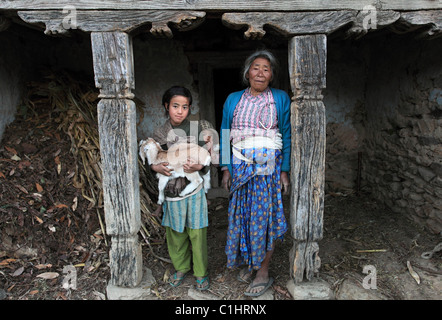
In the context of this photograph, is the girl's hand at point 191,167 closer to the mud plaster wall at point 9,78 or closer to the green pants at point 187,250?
the green pants at point 187,250

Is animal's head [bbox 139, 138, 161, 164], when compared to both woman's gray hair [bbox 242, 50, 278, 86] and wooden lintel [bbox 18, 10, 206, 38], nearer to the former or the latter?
wooden lintel [bbox 18, 10, 206, 38]

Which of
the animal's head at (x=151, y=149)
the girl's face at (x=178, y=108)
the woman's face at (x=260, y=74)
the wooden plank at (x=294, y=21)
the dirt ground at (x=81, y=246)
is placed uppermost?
the wooden plank at (x=294, y=21)

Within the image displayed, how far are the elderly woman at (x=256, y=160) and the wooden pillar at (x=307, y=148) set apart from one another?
13 centimetres

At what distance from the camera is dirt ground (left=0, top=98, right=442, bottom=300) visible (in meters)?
3.10

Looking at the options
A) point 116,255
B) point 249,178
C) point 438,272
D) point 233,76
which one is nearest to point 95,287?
point 116,255

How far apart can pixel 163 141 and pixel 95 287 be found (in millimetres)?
1641

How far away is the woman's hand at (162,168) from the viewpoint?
2.81 metres

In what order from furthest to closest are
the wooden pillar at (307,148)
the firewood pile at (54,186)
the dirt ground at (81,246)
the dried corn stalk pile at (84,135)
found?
the dried corn stalk pile at (84,135) < the firewood pile at (54,186) < the dirt ground at (81,246) < the wooden pillar at (307,148)

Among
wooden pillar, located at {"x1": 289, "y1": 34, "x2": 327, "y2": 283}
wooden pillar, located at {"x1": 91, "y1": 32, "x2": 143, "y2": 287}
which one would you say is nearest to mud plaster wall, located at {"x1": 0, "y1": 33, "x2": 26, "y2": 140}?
wooden pillar, located at {"x1": 91, "y1": 32, "x2": 143, "y2": 287}

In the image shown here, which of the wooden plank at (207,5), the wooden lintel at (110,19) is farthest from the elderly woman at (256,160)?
the wooden lintel at (110,19)

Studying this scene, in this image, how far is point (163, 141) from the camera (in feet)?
9.46

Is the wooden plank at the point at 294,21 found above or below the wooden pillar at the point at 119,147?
above

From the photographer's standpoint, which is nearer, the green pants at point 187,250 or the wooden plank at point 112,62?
the wooden plank at point 112,62

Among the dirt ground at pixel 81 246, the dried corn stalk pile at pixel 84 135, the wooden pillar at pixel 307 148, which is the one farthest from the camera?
the dried corn stalk pile at pixel 84 135
